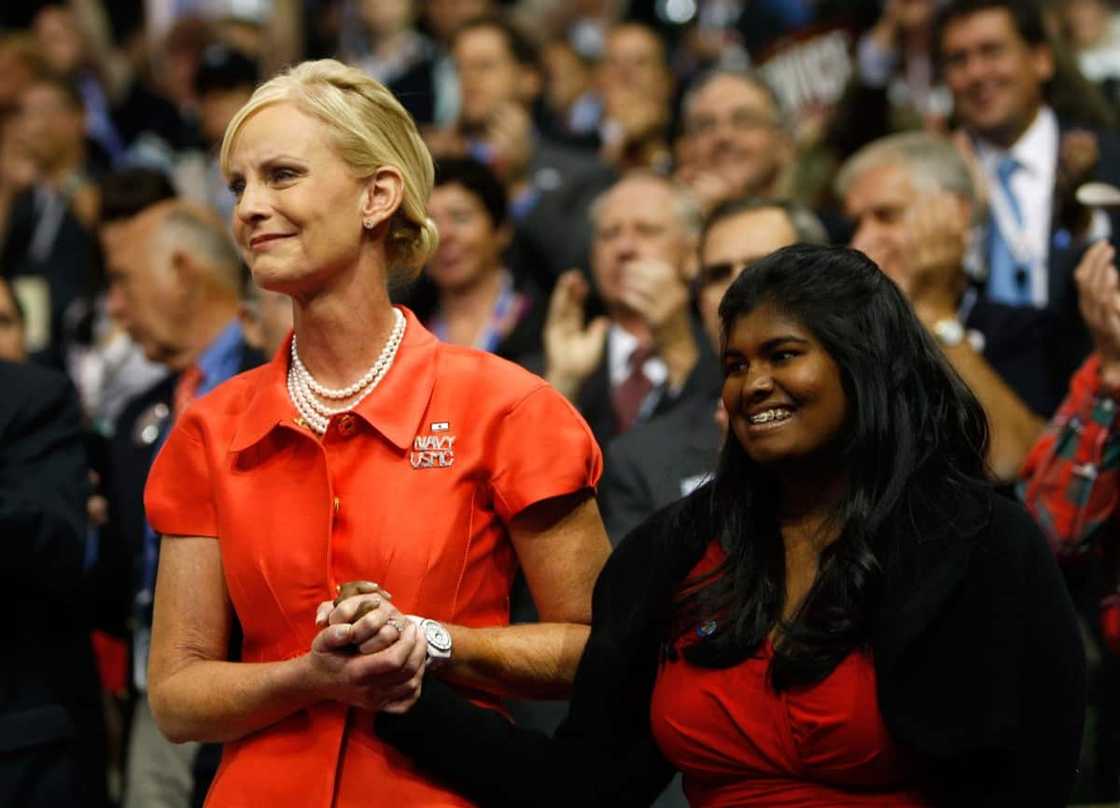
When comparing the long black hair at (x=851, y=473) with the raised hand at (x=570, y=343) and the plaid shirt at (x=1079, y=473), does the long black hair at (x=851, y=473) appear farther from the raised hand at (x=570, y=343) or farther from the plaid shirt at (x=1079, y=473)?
the raised hand at (x=570, y=343)

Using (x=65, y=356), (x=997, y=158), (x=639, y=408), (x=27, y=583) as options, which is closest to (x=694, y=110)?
(x=997, y=158)

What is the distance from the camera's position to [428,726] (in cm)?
311

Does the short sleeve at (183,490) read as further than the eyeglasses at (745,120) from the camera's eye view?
No

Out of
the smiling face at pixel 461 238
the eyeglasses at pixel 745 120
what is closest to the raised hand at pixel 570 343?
the smiling face at pixel 461 238

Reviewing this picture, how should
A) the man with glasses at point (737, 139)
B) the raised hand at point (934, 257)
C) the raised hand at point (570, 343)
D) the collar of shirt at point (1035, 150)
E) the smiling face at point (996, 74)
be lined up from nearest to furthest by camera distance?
the raised hand at point (934, 257), the raised hand at point (570, 343), the collar of shirt at point (1035, 150), the smiling face at point (996, 74), the man with glasses at point (737, 139)

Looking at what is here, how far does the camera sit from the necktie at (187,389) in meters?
5.59

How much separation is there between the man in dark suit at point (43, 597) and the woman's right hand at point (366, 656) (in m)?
1.43

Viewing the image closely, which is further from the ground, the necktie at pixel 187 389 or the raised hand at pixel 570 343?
the raised hand at pixel 570 343

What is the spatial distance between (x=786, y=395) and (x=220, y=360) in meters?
2.89

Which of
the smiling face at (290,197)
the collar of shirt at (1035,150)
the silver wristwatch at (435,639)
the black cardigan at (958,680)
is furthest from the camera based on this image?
the collar of shirt at (1035,150)

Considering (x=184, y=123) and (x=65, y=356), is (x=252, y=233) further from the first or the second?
(x=184, y=123)

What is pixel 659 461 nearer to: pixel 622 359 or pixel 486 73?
pixel 622 359

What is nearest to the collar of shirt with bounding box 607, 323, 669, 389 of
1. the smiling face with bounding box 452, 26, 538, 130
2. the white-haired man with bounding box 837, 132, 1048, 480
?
the white-haired man with bounding box 837, 132, 1048, 480

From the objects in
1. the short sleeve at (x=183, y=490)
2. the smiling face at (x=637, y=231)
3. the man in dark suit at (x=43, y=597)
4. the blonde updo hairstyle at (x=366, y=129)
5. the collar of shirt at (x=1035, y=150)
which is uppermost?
the blonde updo hairstyle at (x=366, y=129)
